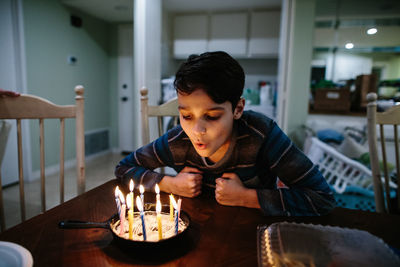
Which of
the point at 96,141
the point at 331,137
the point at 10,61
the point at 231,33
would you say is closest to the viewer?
the point at 331,137

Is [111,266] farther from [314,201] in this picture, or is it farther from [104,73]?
[104,73]

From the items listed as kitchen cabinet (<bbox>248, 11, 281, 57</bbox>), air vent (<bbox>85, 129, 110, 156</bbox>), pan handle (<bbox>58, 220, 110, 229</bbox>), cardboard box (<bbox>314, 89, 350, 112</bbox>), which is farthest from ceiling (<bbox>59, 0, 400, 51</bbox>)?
pan handle (<bbox>58, 220, 110, 229</bbox>)

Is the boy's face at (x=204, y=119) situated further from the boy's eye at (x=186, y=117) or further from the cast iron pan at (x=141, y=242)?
the cast iron pan at (x=141, y=242)

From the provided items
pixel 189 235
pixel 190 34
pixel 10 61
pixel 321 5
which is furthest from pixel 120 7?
pixel 189 235

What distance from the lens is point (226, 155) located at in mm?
839

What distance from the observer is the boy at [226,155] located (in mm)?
688

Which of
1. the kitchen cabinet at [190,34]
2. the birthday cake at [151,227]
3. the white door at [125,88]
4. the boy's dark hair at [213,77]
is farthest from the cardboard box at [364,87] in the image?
the white door at [125,88]

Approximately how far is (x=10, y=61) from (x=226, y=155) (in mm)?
3079

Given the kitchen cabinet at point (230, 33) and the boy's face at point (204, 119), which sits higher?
the kitchen cabinet at point (230, 33)

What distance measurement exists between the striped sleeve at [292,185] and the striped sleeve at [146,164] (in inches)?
13.5

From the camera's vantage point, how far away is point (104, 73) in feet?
14.6

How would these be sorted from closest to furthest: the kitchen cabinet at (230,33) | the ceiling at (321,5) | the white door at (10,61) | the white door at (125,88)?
the white door at (10,61)
the ceiling at (321,5)
the kitchen cabinet at (230,33)
the white door at (125,88)

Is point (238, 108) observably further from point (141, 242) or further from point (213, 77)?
point (141, 242)

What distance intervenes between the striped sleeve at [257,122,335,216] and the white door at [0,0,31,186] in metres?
2.95
